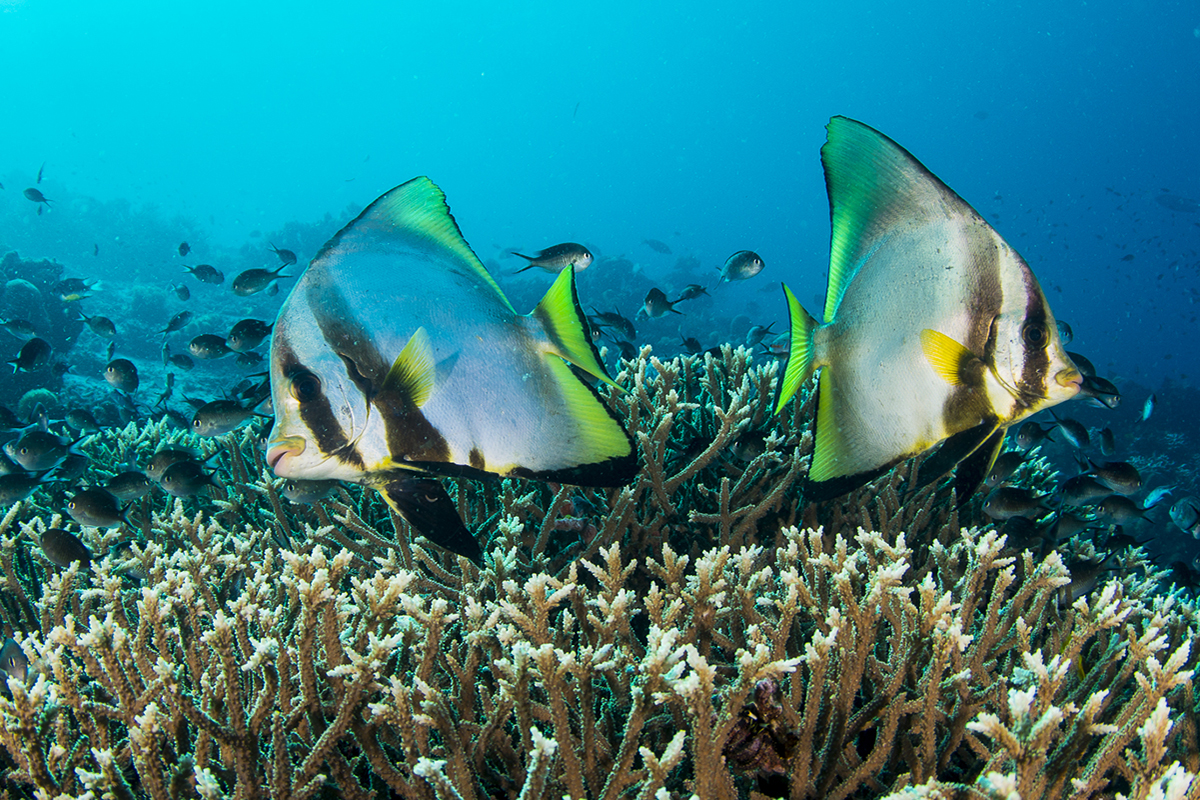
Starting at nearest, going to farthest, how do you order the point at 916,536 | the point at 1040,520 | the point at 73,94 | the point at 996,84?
the point at 916,536 → the point at 1040,520 → the point at 73,94 → the point at 996,84

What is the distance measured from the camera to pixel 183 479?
345 cm

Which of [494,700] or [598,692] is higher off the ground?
[494,700]

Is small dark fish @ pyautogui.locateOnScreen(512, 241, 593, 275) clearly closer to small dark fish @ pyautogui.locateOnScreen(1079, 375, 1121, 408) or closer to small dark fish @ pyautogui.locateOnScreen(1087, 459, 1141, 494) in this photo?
small dark fish @ pyautogui.locateOnScreen(1079, 375, 1121, 408)

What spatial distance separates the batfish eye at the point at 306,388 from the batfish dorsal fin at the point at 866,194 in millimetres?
1228

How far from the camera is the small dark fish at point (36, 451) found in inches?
173

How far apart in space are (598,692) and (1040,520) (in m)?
3.41

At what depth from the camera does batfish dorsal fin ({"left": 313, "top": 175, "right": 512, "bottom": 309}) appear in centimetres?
138

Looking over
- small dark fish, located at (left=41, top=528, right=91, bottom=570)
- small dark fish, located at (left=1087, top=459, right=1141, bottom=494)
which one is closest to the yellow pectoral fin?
small dark fish, located at (left=41, top=528, right=91, bottom=570)

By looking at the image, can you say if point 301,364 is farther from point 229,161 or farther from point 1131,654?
point 229,161

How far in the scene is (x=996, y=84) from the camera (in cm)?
11931

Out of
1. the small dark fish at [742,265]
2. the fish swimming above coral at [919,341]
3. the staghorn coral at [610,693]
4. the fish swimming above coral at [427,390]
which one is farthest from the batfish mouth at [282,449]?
the small dark fish at [742,265]

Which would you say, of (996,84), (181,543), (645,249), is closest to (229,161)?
(645,249)

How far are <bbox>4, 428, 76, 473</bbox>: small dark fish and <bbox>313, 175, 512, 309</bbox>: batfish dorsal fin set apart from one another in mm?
4862

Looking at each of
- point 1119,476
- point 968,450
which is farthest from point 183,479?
point 1119,476
